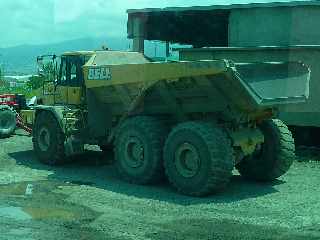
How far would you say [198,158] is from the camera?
373 inches

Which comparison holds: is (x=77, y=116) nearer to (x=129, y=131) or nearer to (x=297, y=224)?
(x=129, y=131)

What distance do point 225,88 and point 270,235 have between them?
9.51 ft

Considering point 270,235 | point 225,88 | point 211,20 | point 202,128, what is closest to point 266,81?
point 225,88

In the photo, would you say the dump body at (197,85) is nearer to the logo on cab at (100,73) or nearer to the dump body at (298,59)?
the logo on cab at (100,73)

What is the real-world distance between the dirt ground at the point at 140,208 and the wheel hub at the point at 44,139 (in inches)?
19.9

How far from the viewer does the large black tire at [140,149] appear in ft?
33.4

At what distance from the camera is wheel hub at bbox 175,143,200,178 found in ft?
31.4

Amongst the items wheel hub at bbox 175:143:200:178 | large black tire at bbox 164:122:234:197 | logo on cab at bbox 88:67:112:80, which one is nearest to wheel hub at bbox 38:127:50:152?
logo on cab at bbox 88:67:112:80

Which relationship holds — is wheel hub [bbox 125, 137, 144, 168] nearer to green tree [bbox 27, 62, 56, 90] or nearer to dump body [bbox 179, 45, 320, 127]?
green tree [bbox 27, 62, 56, 90]

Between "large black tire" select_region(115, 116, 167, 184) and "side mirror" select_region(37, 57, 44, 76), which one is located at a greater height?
"side mirror" select_region(37, 57, 44, 76)

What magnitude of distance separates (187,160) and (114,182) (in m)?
1.79

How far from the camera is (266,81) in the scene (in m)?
9.57

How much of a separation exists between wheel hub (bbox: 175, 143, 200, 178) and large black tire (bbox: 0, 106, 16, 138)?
25.9ft

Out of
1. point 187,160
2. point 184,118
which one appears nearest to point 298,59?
point 184,118
